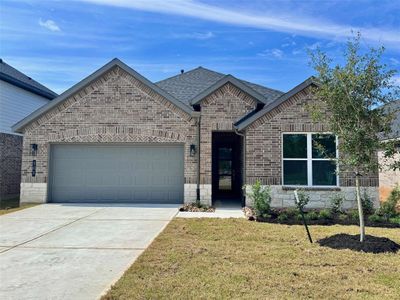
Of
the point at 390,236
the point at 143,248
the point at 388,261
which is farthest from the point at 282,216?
the point at 143,248

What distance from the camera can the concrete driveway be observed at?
446 cm

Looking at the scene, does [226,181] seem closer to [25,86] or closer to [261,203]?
[261,203]

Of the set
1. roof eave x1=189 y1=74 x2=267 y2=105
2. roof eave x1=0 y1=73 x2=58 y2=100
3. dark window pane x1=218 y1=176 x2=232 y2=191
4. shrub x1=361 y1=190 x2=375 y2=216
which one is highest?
roof eave x1=0 y1=73 x2=58 y2=100

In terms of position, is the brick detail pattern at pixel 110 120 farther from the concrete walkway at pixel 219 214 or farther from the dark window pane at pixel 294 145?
the dark window pane at pixel 294 145

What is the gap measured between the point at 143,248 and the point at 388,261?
4559 millimetres

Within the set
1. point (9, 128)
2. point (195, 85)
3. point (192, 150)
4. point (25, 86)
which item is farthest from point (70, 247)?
point (25, 86)

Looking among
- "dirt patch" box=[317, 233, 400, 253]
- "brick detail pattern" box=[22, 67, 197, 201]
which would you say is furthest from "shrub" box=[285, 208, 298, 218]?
"brick detail pattern" box=[22, 67, 197, 201]

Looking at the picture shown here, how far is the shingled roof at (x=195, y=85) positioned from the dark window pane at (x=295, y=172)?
14.3 ft

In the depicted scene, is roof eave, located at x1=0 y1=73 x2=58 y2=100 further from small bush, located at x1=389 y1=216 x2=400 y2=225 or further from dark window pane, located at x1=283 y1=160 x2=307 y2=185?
small bush, located at x1=389 y1=216 x2=400 y2=225

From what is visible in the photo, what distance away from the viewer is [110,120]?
1284 centimetres

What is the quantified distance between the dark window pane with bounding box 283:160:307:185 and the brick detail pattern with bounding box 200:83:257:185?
2.60 m

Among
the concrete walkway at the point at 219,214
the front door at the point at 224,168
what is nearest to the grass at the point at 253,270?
the concrete walkway at the point at 219,214

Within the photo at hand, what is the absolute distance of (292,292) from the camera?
4.23m

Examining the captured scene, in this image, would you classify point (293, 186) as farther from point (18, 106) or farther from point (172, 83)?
point (18, 106)
